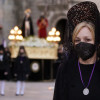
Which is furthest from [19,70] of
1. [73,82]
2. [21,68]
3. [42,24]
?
[73,82]

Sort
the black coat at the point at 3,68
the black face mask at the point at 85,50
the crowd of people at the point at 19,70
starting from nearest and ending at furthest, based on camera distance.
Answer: the black face mask at the point at 85,50 < the crowd of people at the point at 19,70 < the black coat at the point at 3,68

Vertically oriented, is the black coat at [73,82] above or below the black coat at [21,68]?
above

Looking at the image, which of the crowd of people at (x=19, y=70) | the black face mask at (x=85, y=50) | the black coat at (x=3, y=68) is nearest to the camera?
the black face mask at (x=85, y=50)

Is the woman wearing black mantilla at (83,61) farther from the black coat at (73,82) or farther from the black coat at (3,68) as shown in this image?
the black coat at (3,68)

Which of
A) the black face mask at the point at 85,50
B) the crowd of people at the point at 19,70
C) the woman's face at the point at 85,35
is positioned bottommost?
the crowd of people at the point at 19,70

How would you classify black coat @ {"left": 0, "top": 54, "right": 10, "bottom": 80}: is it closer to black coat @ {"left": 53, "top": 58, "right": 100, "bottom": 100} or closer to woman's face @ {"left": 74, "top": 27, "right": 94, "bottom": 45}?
black coat @ {"left": 53, "top": 58, "right": 100, "bottom": 100}

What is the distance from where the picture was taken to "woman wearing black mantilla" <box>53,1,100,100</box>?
267 centimetres

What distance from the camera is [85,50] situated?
8.72 ft

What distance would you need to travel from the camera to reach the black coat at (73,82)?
2.67 m

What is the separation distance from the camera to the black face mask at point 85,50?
265 centimetres

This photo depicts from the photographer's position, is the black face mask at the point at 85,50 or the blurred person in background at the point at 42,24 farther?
the blurred person in background at the point at 42,24

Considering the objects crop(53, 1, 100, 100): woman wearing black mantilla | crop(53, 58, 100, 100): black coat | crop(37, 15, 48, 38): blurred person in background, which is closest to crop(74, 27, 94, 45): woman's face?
crop(53, 1, 100, 100): woman wearing black mantilla

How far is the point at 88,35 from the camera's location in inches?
105

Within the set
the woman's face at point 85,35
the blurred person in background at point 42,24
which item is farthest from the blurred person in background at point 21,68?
the woman's face at point 85,35
